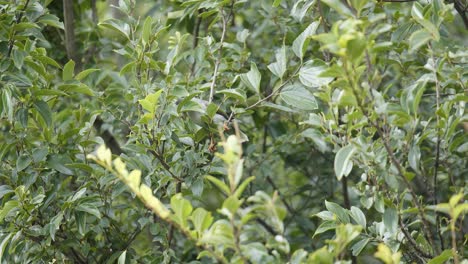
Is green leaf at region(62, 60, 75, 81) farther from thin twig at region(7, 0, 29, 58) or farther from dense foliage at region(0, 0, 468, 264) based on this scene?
thin twig at region(7, 0, 29, 58)

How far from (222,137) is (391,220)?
0.50 metres

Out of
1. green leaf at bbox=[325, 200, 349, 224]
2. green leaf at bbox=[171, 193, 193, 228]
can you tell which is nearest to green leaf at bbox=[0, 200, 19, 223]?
green leaf at bbox=[171, 193, 193, 228]

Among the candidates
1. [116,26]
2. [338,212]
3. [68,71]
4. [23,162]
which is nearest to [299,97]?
[338,212]

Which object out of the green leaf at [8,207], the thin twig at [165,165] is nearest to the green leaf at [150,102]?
the thin twig at [165,165]

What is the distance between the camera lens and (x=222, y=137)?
1.08 metres

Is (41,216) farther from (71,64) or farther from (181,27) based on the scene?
(181,27)

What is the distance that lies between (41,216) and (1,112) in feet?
0.97

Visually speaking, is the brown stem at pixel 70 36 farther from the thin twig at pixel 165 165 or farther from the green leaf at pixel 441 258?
the green leaf at pixel 441 258

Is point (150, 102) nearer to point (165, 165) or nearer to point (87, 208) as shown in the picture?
point (165, 165)

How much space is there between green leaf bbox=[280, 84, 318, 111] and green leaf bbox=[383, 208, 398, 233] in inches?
11.7

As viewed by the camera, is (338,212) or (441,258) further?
(338,212)

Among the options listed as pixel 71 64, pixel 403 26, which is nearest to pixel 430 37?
pixel 403 26

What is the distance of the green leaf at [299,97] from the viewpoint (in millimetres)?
1539

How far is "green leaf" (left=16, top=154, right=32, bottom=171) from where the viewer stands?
1685 millimetres
